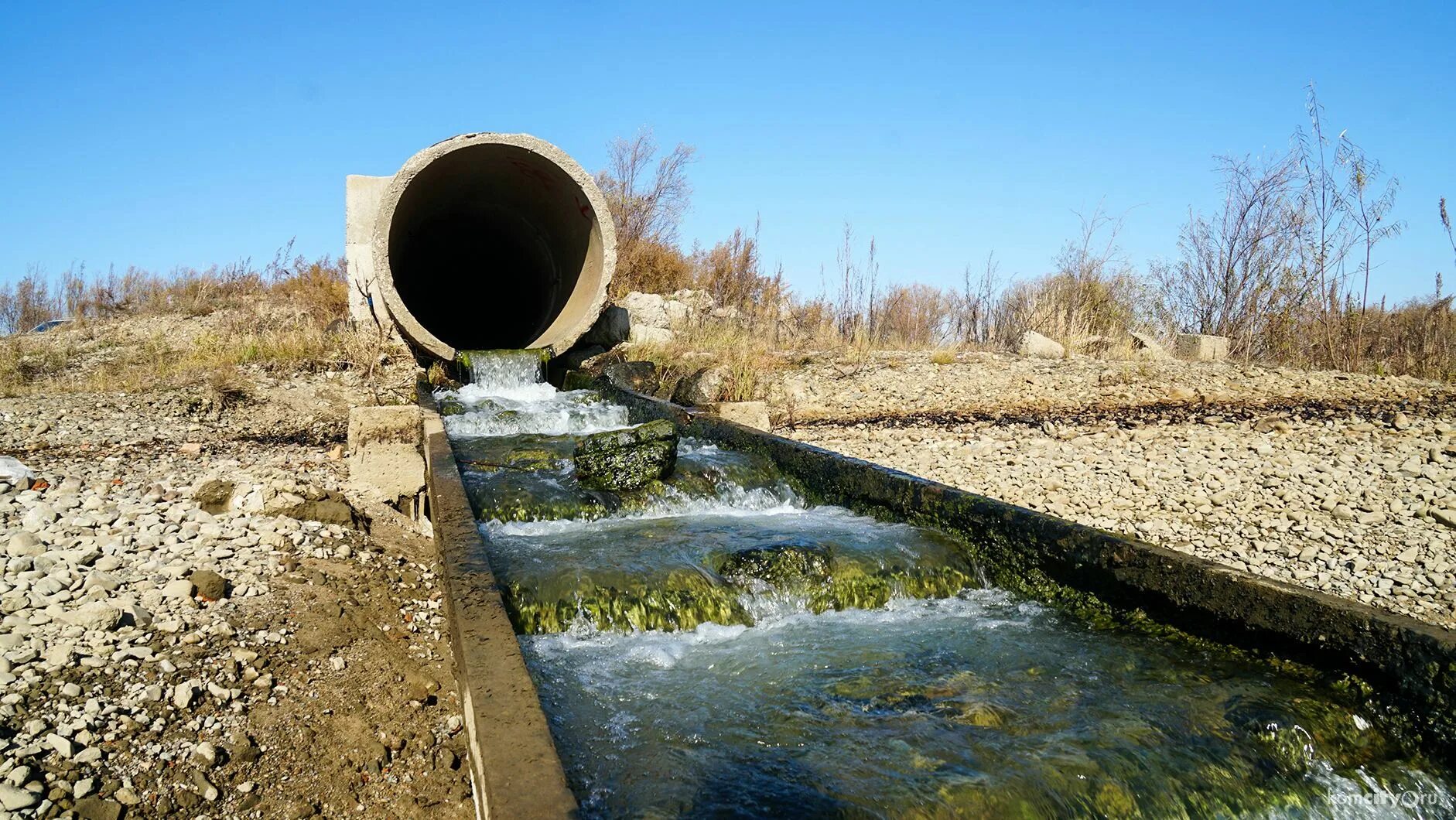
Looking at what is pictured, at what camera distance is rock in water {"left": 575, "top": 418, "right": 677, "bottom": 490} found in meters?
4.53

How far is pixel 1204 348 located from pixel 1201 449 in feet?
17.4

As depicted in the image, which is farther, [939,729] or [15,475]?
[15,475]

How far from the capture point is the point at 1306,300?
9.76 meters

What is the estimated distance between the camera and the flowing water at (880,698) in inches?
77.7

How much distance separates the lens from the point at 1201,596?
282 cm

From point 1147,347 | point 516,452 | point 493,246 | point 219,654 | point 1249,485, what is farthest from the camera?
point 493,246

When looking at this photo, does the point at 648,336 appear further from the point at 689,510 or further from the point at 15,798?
the point at 15,798

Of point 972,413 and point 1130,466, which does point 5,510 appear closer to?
point 1130,466

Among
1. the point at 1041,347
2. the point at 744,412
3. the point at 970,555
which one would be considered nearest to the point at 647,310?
the point at 744,412

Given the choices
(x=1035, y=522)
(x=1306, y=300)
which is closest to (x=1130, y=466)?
(x=1035, y=522)

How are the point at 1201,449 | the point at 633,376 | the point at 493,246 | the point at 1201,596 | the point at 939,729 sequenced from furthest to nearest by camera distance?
the point at 493,246 < the point at 633,376 < the point at 1201,449 < the point at 1201,596 < the point at 939,729

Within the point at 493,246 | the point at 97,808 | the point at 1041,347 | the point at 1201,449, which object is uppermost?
the point at 493,246

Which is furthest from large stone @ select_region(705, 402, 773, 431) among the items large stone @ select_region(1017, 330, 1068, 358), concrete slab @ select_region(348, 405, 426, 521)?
large stone @ select_region(1017, 330, 1068, 358)

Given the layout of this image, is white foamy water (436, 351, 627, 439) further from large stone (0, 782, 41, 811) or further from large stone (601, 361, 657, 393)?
large stone (0, 782, 41, 811)
